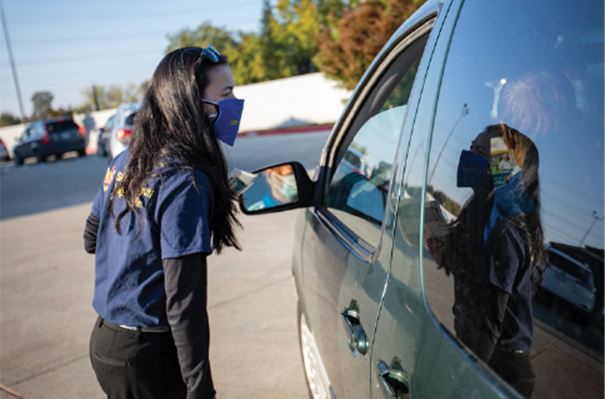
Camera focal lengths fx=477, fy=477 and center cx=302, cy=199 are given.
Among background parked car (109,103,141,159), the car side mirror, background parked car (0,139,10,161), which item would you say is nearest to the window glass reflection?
the car side mirror

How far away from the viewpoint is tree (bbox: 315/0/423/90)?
52.9 feet

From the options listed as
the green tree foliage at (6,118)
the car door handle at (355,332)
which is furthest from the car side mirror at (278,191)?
the green tree foliage at (6,118)

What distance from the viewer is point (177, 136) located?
1.50 meters

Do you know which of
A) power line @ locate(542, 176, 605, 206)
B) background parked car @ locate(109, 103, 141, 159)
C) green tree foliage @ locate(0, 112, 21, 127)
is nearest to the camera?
power line @ locate(542, 176, 605, 206)

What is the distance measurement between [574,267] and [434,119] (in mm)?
491

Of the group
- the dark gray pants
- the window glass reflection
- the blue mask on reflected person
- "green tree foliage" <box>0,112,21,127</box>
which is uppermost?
the blue mask on reflected person

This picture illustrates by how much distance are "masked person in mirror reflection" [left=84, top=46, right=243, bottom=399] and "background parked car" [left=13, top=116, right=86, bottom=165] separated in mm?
21150

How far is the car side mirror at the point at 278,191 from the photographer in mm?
→ 2166

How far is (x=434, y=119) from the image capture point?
3.83 feet

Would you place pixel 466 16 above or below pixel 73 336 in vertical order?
above

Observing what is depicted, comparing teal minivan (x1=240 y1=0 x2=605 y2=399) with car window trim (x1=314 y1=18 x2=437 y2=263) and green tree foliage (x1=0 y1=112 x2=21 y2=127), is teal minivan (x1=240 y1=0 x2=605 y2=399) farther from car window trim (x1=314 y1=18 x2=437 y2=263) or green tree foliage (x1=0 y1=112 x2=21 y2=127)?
green tree foliage (x1=0 y1=112 x2=21 y2=127)

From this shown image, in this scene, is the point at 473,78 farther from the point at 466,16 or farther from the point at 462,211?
the point at 462,211

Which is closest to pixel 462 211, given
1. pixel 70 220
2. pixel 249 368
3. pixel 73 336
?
pixel 249 368

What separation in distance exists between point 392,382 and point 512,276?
41cm
